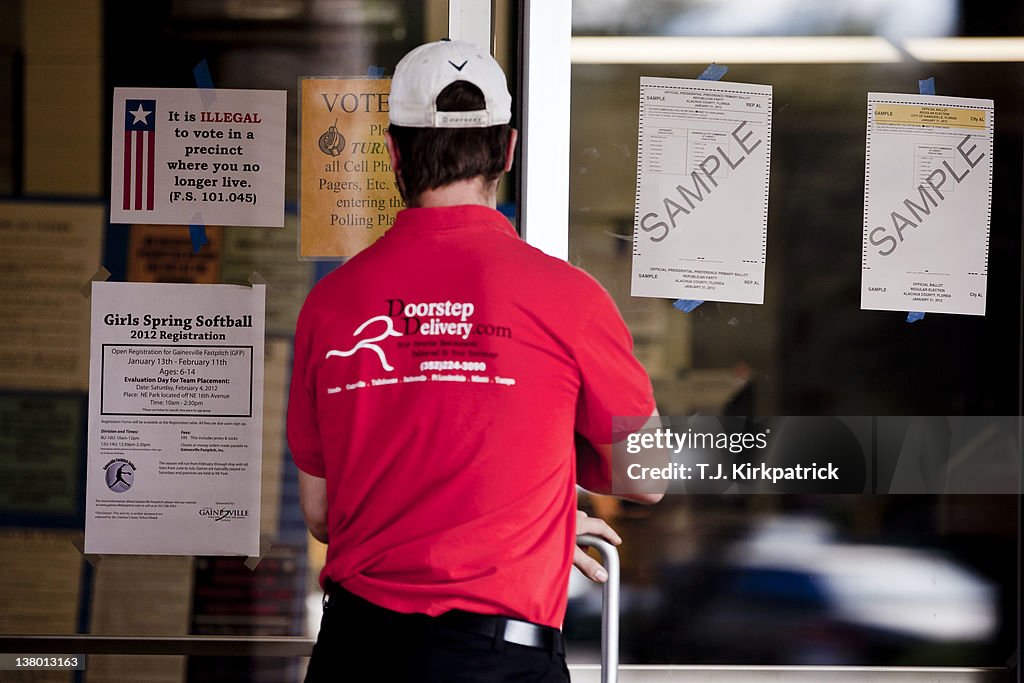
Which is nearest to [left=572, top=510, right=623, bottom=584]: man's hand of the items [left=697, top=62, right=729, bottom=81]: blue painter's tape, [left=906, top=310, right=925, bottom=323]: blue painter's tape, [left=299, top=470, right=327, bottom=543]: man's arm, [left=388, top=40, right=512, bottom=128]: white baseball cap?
[left=299, top=470, right=327, bottom=543]: man's arm

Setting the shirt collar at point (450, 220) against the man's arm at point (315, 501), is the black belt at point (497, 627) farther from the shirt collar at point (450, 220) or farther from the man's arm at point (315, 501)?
the shirt collar at point (450, 220)

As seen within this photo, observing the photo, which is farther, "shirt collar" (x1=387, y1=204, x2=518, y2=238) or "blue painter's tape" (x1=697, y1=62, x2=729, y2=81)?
"blue painter's tape" (x1=697, y1=62, x2=729, y2=81)

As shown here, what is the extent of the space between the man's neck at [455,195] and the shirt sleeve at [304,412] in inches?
9.9

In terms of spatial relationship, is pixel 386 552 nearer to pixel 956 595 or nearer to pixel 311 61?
pixel 311 61

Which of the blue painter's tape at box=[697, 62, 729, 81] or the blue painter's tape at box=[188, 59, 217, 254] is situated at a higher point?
the blue painter's tape at box=[697, 62, 729, 81]

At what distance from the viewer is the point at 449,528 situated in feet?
4.99

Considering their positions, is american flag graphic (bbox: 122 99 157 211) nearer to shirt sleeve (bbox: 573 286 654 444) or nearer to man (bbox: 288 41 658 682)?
man (bbox: 288 41 658 682)

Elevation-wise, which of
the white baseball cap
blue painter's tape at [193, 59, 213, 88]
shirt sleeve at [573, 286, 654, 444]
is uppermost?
blue painter's tape at [193, 59, 213, 88]

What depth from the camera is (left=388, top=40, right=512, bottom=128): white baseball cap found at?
1649 millimetres

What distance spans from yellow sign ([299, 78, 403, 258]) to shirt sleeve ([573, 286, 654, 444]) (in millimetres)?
825

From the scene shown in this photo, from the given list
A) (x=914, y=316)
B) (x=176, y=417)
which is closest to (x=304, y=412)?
(x=176, y=417)

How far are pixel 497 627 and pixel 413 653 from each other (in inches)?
4.9

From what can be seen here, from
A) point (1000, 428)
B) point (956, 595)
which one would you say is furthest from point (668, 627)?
point (1000, 428)

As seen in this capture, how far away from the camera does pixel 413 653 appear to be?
153 cm
